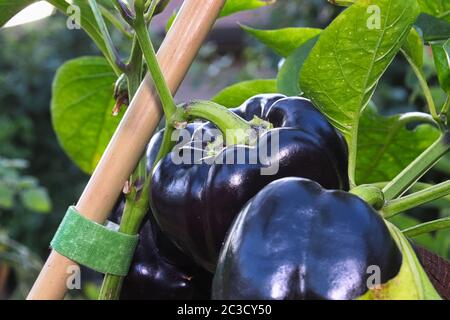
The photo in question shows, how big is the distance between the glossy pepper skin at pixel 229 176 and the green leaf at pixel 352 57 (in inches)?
0.5

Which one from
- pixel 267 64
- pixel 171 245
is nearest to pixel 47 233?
pixel 267 64

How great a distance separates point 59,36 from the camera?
484 cm

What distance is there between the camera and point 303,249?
38cm

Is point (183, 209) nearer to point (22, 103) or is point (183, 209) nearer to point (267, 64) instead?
point (267, 64)

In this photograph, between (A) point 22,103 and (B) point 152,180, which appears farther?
(A) point 22,103

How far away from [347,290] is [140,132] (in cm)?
21

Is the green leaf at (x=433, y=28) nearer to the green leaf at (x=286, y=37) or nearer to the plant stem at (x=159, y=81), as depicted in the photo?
the green leaf at (x=286, y=37)

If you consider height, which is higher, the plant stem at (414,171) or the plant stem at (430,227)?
the plant stem at (414,171)

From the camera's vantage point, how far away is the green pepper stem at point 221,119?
1.61 feet

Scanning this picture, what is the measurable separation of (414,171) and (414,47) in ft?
0.38

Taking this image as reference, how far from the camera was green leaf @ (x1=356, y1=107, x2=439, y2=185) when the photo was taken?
76 cm

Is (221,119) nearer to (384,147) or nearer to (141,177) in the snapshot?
(141,177)

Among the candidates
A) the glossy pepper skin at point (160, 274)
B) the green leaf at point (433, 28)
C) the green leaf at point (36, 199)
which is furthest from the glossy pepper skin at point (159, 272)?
the green leaf at point (36, 199)

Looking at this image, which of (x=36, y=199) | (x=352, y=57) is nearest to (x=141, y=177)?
(x=352, y=57)
